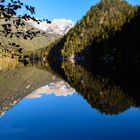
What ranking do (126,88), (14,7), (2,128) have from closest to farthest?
(14,7), (2,128), (126,88)

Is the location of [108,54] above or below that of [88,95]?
above

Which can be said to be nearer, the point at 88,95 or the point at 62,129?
the point at 62,129

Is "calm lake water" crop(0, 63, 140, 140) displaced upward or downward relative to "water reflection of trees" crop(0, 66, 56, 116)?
downward

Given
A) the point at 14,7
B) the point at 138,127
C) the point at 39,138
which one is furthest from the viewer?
the point at 138,127

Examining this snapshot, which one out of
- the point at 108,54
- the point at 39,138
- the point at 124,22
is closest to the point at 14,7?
the point at 39,138

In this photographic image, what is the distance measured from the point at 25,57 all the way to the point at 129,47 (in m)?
138

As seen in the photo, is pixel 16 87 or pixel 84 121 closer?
pixel 84 121

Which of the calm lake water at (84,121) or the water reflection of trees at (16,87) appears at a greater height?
the water reflection of trees at (16,87)

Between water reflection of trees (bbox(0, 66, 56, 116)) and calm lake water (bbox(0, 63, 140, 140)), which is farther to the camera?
water reflection of trees (bbox(0, 66, 56, 116))

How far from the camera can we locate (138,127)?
103 ft

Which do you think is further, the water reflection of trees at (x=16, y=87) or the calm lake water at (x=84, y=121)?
the water reflection of trees at (x=16, y=87)

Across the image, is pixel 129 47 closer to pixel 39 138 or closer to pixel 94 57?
pixel 94 57

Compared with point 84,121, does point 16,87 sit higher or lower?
higher

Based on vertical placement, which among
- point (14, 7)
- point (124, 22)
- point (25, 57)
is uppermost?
point (124, 22)
